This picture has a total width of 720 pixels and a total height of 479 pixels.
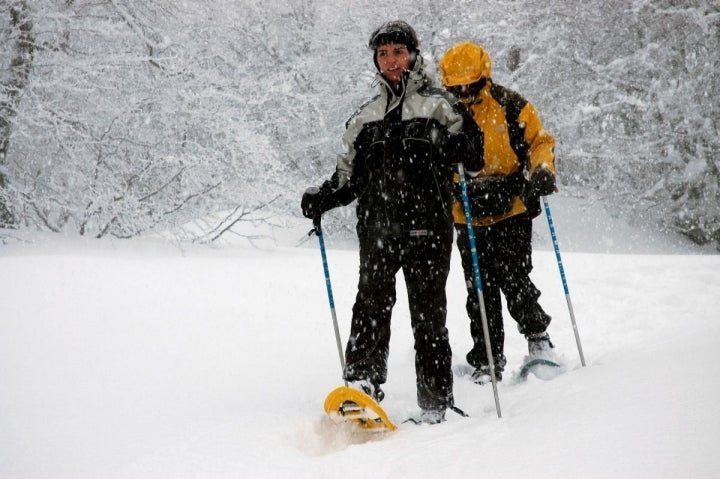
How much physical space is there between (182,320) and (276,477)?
265 centimetres

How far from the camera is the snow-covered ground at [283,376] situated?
2.08 meters

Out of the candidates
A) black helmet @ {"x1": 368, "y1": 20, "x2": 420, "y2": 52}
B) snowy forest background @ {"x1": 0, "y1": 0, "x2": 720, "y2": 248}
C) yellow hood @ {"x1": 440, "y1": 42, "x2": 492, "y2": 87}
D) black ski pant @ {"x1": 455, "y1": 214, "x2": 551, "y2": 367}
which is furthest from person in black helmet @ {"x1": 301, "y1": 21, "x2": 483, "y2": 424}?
snowy forest background @ {"x1": 0, "y1": 0, "x2": 720, "y2": 248}

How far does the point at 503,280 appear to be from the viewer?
12.7 ft

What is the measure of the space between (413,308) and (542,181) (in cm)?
103

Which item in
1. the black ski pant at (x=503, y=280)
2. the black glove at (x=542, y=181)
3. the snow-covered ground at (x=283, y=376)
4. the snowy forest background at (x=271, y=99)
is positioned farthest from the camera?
the snowy forest background at (x=271, y=99)

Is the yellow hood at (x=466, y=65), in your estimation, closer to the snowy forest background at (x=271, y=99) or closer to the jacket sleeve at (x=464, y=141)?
the jacket sleeve at (x=464, y=141)

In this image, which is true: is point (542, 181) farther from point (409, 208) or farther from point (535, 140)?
point (409, 208)

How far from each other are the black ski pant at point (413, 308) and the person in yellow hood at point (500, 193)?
814mm

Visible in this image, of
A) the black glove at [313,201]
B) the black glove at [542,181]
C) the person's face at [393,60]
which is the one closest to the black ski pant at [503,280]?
the black glove at [542,181]

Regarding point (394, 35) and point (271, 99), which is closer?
point (394, 35)

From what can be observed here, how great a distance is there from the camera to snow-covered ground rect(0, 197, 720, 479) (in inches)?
82.0

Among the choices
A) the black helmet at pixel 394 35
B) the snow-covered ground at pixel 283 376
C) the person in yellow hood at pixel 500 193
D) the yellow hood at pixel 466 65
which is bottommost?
the snow-covered ground at pixel 283 376

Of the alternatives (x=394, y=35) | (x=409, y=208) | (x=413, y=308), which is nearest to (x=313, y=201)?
(x=409, y=208)

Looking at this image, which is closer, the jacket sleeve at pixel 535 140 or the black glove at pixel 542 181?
the black glove at pixel 542 181
